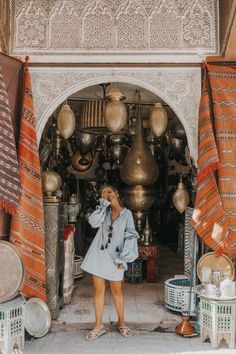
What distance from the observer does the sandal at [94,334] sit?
3.49m

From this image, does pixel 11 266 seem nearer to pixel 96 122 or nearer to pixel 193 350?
pixel 193 350

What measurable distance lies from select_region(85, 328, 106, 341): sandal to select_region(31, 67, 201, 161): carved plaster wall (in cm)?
178

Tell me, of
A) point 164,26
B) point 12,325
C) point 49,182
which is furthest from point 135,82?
point 12,325

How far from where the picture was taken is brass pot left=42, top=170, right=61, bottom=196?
4.14 metres

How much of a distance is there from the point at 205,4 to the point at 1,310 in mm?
3268

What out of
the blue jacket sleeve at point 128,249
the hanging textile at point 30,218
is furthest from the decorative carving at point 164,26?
the blue jacket sleeve at point 128,249

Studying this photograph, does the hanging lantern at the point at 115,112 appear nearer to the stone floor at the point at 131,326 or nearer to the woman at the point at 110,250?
the woman at the point at 110,250

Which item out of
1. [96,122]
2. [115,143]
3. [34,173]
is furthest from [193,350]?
[115,143]

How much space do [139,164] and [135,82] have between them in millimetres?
1671

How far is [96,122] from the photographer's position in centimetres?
474

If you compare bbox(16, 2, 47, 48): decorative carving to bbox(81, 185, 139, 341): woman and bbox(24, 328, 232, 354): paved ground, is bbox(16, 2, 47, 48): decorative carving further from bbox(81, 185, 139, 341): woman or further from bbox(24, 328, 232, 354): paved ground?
bbox(24, 328, 232, 354): paved ground

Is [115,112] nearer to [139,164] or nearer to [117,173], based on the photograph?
[139,164]

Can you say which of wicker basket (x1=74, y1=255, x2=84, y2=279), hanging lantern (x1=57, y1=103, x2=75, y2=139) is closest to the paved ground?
hanging lantern (x1=57, y1=103, x2=75, y2=139)

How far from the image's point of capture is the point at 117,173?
8852mm
